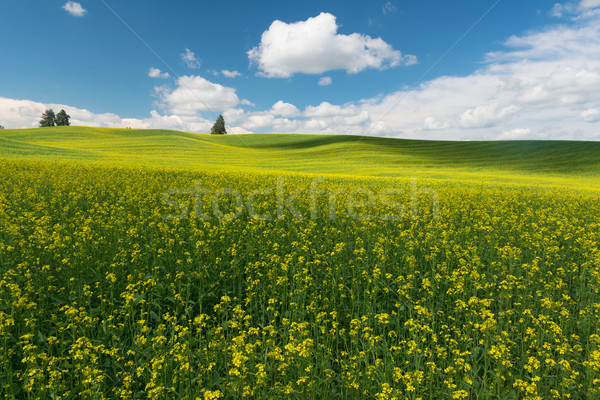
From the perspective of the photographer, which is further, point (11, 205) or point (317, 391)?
point (11, 205)

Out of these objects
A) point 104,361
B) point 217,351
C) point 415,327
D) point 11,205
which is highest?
point 11,205

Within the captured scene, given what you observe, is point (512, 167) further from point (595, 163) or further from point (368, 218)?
point (368, 218)

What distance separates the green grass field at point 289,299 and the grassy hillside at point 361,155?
23.8 meters

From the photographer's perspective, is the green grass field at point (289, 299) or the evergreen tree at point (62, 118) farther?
the evergreen tree at point (62, 118)

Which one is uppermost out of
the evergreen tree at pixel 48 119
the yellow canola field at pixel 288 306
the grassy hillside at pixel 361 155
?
the evergreen tree at pixel 48 119

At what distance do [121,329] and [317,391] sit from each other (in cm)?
260

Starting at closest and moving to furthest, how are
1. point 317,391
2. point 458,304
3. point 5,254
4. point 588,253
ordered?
point 317,391, point 458,304, point 5,254, point 588,253

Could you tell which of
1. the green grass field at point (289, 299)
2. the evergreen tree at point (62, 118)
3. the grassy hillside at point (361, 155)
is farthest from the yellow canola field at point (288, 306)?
the evergreen tree at point (62, 118)

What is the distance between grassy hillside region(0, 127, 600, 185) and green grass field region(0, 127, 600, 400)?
77.9 feet

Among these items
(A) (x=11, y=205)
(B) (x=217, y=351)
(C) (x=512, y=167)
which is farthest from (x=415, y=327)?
(C) (x=512, y=167)

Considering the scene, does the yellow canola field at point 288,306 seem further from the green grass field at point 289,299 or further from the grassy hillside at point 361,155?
the grassy hillside at point 361,155

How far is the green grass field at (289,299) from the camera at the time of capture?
335 cm

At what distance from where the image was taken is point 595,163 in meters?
42.6

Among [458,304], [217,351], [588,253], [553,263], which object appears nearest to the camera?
[217,351]
